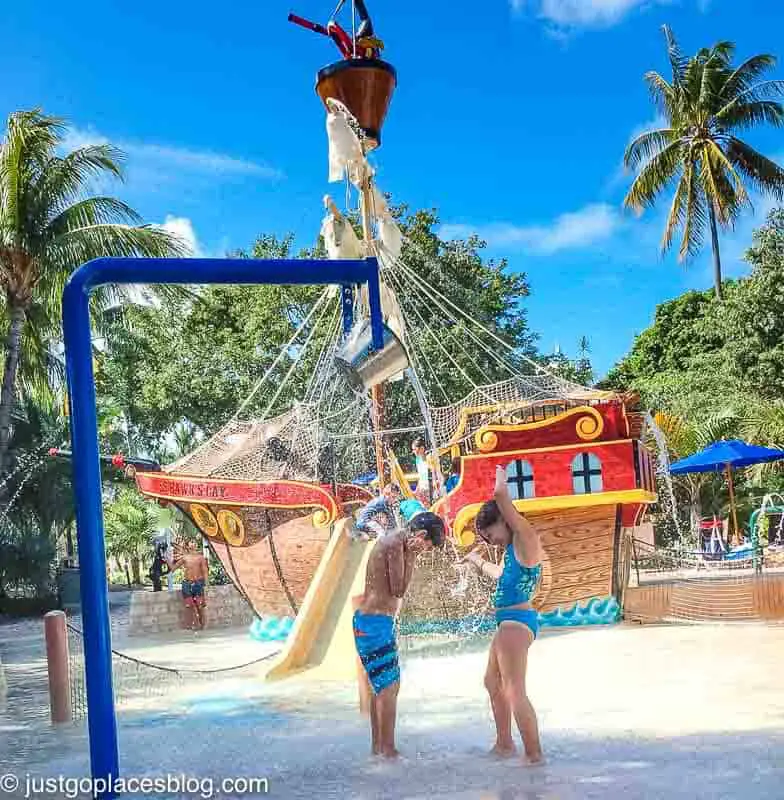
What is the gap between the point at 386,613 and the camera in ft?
17.2

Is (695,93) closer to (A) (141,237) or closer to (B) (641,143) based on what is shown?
(B) (641,143)

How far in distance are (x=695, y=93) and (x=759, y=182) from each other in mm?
3291

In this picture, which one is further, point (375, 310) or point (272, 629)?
point (272, 629)

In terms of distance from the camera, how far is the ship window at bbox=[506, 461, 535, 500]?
11.7 meters

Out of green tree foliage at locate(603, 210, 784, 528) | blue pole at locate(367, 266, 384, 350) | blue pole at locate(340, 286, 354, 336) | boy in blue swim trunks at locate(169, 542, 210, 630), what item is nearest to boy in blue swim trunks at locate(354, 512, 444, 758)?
blue pole at locate(367, 266, 384, 350)

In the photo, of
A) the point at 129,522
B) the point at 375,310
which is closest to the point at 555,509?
the point at 375,310

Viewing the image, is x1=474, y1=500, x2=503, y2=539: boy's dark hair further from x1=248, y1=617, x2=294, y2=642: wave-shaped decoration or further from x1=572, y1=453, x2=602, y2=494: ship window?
x1=248, y1=617, x2=294, y2=642: wave-shaped decoration

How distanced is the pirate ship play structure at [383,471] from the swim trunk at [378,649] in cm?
453

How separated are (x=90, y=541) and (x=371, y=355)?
7.65 ft

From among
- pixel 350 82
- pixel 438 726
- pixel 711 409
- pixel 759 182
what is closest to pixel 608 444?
pixel 350 82

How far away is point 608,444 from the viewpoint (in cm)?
1159

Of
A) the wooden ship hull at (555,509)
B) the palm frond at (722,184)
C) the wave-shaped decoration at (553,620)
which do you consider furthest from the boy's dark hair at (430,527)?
the palm frond at (722,184)

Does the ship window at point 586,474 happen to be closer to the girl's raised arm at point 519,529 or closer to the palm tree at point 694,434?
the girl's raised arm at point 519,529

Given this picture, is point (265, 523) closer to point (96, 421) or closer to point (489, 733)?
point (489, 733)
